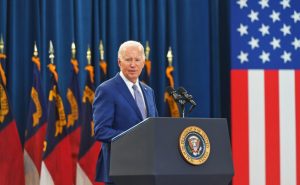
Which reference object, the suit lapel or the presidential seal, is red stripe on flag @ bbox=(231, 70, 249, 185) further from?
the presidential seal

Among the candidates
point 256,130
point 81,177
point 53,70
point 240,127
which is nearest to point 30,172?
point 81,177

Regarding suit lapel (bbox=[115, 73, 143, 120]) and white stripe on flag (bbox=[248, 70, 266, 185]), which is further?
white stripe on flag (bbox=[248, 70, 266, 185])

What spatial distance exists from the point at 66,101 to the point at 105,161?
116 inches

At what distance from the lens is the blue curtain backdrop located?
632cm

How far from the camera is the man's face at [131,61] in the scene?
11.4 ft

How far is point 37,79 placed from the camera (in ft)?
19.6

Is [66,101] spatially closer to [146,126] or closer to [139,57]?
[139,57]

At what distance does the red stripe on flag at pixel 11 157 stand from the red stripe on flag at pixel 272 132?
2583 millimetres

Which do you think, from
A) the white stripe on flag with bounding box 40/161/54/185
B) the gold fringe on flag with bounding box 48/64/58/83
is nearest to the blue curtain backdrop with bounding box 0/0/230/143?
the gold fringe on flag with bounding box 48/64/58/83

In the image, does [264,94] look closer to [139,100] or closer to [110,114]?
[139,100]

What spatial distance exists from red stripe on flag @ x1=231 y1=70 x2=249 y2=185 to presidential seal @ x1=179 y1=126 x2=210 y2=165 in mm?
3430

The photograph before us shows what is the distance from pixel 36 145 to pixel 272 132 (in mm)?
2503

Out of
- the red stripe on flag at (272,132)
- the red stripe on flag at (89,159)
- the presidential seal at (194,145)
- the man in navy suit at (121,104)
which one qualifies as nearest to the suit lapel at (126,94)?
the man in navy suit at (121,104)

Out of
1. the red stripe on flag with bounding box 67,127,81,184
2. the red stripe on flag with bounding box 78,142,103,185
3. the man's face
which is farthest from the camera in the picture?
the red stripe on flag with bounding box 67,127,81,184
